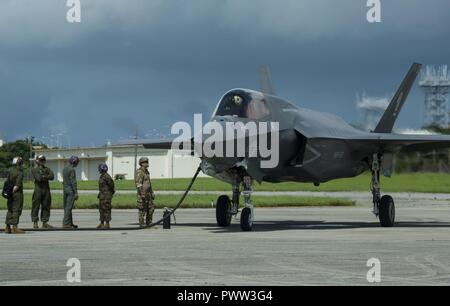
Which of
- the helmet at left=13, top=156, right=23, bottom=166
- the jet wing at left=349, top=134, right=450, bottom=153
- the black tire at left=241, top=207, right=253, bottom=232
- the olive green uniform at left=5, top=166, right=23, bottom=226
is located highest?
the jet wing at left=349, top=134, right=450, bottom=153

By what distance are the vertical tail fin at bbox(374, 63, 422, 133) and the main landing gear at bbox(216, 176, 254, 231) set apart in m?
6.61

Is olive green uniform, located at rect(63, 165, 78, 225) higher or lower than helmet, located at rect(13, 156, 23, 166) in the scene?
lower

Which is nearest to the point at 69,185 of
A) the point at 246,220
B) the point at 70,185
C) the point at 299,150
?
the point at 70,185

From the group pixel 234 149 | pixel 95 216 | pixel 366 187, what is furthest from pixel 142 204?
pixel 366 187

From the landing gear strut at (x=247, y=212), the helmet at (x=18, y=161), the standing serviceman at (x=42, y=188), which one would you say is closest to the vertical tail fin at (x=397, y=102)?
the landing gear strut at (x=247, y=212)

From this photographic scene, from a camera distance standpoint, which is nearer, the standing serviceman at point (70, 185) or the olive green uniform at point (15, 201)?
the olive green uniform at point (15, 201)

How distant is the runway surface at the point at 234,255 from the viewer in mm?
11430

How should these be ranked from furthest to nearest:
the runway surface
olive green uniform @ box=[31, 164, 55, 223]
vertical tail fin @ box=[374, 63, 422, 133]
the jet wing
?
vertical tail fin @ box=[374, 63, 422, 133]
the jet wing
olive green uniform @ box=[31, 164, 55, 223]
the runway surface

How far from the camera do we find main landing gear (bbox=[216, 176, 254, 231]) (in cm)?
2120

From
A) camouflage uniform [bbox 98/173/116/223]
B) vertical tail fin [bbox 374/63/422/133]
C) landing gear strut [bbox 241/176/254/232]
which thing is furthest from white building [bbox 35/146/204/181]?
landing gear strut [bbox 241/176/254/232]

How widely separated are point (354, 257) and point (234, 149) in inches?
259

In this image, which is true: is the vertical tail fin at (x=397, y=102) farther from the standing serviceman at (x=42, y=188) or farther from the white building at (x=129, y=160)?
the white building at (x=129, y=160)

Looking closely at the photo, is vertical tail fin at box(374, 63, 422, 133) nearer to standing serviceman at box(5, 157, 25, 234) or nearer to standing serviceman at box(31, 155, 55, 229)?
standing serviceman at box(31, 155, 55, 229)

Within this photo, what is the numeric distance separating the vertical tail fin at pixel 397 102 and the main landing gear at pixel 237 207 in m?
6.61
